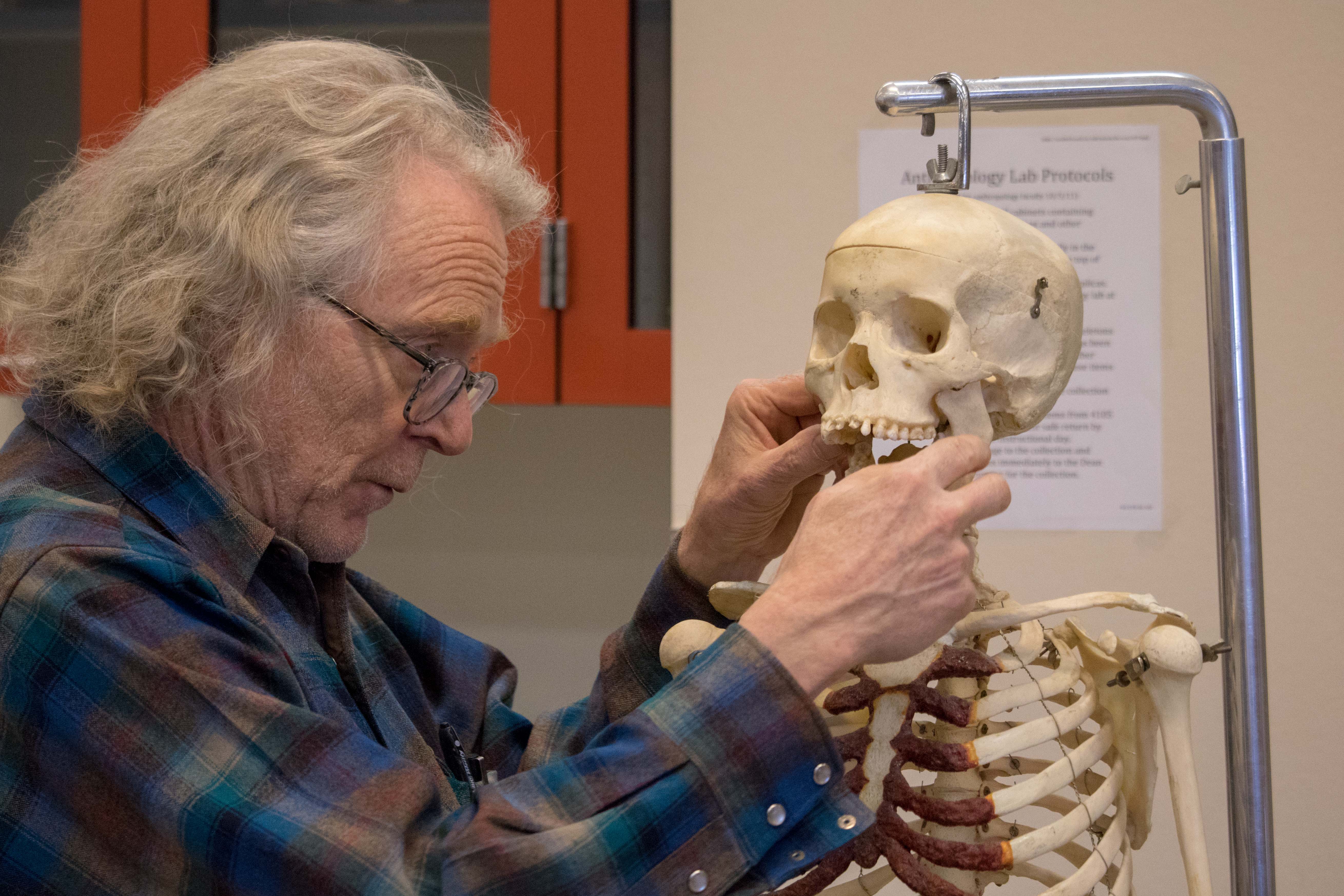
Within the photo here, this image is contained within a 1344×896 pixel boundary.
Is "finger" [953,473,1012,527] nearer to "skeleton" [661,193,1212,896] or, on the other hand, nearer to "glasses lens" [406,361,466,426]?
"skeleton" [661,193,1212,896]

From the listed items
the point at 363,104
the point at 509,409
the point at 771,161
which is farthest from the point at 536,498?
the point at 363,104

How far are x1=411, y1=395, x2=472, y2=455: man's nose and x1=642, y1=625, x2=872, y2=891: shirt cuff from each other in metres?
0.36

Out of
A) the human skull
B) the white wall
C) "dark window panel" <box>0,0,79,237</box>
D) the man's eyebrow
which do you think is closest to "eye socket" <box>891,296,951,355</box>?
the human skull

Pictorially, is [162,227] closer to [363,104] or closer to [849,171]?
[363,104]

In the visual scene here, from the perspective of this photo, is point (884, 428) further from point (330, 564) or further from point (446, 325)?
point (330, 564)

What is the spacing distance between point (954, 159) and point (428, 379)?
0.47 m

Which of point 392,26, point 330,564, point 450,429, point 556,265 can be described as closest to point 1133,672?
point 450,429

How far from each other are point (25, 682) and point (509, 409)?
1416 millimetres

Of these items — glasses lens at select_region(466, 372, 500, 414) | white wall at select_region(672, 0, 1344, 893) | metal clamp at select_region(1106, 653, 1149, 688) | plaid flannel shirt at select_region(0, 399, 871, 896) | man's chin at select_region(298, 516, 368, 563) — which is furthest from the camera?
white wall at select_region(672, 0, 1344, 893)

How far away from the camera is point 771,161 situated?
1587mm

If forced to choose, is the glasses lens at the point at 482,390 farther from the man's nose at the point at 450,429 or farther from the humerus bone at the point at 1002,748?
the humerus bone at the point at 1002,748

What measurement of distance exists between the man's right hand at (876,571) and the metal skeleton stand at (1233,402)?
0.58 ft

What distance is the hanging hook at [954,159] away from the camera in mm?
848

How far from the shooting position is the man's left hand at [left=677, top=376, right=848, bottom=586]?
1.12 metres
